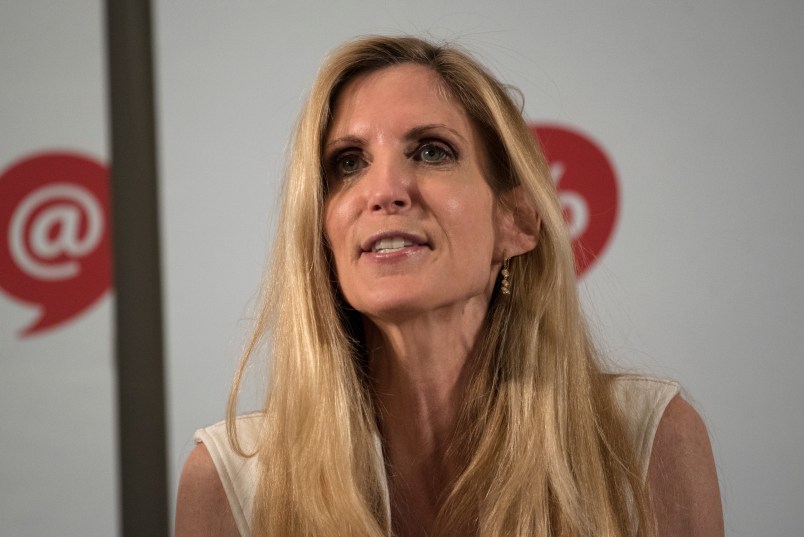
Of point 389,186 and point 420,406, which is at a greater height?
point 389,186

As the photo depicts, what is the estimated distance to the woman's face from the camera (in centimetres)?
118

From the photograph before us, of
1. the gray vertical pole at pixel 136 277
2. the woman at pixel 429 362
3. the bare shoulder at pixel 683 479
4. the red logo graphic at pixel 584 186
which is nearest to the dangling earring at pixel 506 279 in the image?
the woman at pixel 429 362

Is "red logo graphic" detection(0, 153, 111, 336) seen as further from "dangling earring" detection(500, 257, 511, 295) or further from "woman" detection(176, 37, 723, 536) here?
"dangling earring" detection(500, 257, 511, 295)

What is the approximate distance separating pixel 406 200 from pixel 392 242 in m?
0.07

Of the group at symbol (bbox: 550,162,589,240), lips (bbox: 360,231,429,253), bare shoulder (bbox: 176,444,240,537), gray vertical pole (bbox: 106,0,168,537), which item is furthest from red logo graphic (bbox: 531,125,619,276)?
gray vertical pole (bbox: 106,0,168,537)

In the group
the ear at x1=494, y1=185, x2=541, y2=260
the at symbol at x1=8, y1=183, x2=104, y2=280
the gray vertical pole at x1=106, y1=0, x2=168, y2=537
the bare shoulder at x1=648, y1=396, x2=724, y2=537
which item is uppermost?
the at symbol at x1=8, y1=183, x2=104, y2=280

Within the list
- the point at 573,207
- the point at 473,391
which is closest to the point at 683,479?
the point at 473,391

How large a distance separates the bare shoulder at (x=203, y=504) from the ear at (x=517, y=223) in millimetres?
593

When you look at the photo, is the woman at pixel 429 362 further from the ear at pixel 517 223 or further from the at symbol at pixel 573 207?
the at symbol at pixel 573 207

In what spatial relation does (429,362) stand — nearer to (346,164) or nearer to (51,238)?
(346,164)

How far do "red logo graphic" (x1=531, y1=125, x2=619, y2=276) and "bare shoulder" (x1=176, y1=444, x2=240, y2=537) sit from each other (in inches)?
35.4

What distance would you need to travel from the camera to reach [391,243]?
46.8 inches

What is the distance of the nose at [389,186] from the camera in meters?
1.19

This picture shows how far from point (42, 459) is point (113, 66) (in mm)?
1509
